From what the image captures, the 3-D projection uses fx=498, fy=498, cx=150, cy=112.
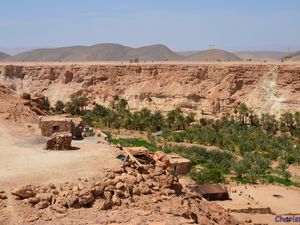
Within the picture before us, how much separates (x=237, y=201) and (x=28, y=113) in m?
11.4

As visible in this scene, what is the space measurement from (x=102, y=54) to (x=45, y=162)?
356 feet

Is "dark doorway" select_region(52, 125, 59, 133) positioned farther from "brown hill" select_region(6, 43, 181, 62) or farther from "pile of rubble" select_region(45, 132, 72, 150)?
"brown hill" select_region(6, 43, 181, 62)

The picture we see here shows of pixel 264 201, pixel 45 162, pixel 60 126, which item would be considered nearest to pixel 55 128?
pixel 60 126

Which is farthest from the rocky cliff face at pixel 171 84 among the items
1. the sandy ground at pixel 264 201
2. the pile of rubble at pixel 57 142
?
the pile of rubble at pixel 57 142

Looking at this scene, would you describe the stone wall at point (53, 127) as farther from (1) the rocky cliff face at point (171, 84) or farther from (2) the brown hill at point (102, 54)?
(2) the brown hill at point (102, 54)

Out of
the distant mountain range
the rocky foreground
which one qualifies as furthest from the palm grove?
the distant mountain range

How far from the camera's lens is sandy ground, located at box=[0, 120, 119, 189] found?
13.9 metres

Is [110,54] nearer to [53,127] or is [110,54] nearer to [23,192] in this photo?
[53,127]

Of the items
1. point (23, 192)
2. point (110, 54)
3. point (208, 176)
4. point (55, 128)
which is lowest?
point (208, 176)

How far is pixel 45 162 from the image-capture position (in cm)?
1571

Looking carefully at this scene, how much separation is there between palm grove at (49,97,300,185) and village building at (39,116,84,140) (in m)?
6.17

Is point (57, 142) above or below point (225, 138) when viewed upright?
above

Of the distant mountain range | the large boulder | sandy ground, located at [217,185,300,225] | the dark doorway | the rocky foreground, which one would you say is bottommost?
sandy ground, located at [217,185,300,225]

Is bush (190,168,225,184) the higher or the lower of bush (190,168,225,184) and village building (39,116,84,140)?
the lower
